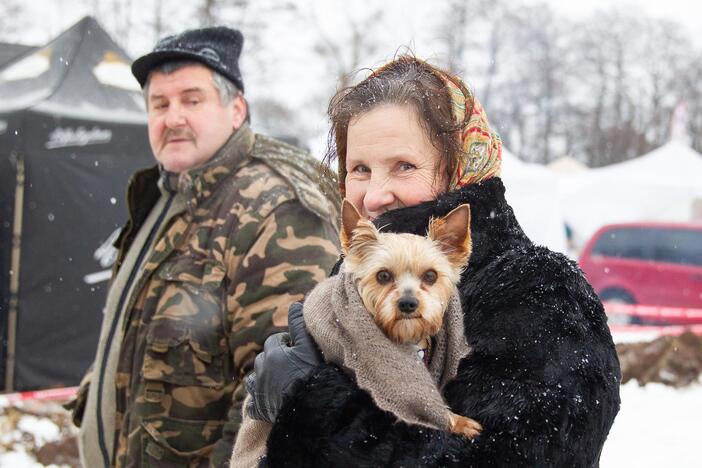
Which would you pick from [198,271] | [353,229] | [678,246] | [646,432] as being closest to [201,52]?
[198,271]

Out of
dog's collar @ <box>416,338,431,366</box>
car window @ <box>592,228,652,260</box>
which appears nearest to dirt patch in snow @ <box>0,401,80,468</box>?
dog's collar @ <box>416,338,431,366</box>

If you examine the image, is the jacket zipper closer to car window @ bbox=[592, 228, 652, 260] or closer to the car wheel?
the car wheel

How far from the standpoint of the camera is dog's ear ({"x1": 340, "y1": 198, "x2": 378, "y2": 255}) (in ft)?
5.39

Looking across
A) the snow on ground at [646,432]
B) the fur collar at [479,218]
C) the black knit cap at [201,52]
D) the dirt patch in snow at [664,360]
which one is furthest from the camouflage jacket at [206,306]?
the dirt patch in snow at [664,360]

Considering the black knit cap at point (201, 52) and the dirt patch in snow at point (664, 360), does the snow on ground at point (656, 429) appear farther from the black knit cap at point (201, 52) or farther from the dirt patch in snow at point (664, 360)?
the black knit cap at point (201, 52)

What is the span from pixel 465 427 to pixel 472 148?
758 millimetres

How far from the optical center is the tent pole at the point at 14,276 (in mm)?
8031

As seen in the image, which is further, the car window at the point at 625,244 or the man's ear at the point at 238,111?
the car window at the point at 625,244

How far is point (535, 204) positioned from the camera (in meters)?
14.8

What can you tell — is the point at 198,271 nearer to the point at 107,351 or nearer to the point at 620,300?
the point at 107,351

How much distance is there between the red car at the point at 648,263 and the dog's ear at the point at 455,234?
1200 centimetres

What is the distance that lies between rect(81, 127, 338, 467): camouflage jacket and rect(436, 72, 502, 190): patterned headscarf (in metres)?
1.13

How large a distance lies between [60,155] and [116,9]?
995 inches

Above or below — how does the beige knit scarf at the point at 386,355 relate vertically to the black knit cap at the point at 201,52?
below
